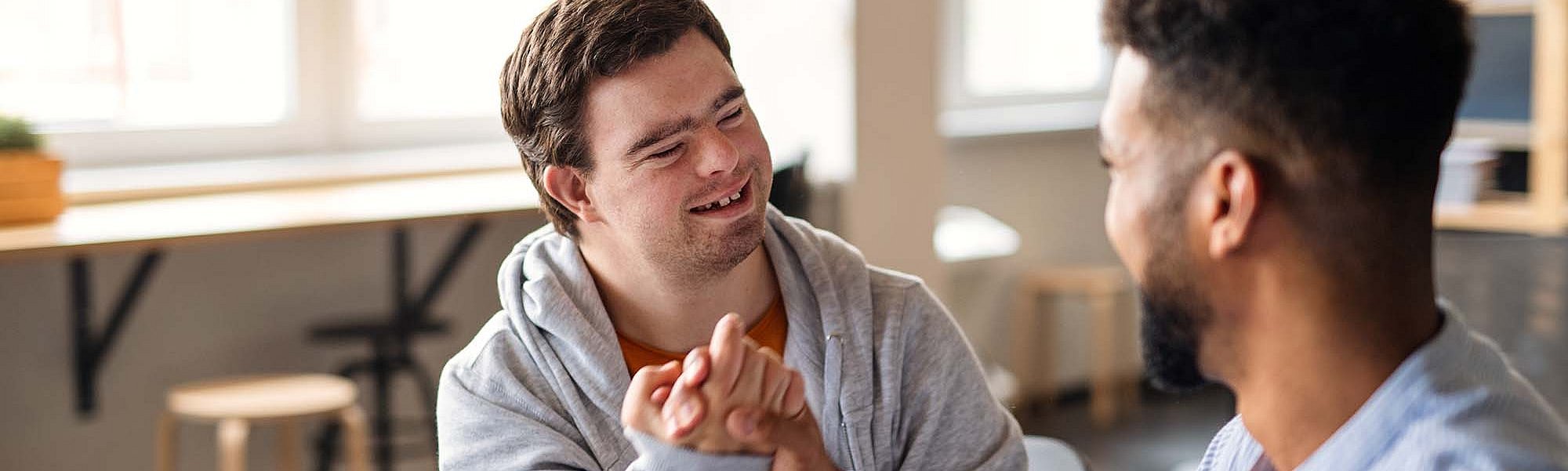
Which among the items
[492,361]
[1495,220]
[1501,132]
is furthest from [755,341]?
[1501,132]

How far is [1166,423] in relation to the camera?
4770 millimetres

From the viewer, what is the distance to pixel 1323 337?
3.41 feet

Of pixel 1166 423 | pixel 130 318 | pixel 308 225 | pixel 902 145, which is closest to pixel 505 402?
pixel 308 225

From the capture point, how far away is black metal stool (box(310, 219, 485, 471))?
3672mm

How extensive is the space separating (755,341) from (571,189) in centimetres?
23

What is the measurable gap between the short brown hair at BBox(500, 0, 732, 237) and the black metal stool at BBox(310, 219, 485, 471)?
215 cm

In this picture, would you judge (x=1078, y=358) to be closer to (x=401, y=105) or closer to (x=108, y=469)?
(x=401, y=105)

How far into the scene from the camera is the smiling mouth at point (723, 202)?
1.52 metres

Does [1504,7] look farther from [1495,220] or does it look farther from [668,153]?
[668,153]

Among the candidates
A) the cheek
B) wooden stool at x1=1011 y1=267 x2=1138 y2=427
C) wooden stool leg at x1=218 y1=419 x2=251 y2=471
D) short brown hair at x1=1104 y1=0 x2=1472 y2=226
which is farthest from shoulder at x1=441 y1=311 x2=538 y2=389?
wooden stool at x1=1011 y1=267 x2=1138 y2=427

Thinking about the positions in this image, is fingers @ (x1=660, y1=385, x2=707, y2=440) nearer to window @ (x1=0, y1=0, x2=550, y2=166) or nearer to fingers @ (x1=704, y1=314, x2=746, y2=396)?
fingers @ (x1=704, y1=314, x2=746, y2=396)

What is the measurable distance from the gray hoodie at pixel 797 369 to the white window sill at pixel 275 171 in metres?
2.00

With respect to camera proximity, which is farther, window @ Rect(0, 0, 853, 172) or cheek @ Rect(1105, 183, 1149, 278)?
window @ Rect(0, 0, 853, 172)

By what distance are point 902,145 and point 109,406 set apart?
72.7 inches
